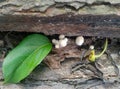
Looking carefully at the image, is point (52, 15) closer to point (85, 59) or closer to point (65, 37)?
point (65, 37)

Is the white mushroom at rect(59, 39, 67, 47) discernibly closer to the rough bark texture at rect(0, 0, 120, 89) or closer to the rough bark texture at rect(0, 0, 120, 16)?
the rough bark texture at rect(0, 0, 120, 89)

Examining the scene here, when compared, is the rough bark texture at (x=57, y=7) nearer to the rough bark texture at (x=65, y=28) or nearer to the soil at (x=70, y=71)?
the rough bark texture at (x=65, y=28)

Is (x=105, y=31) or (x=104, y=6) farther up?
(x=104, y=6)

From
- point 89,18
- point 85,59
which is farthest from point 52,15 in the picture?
point 85,59

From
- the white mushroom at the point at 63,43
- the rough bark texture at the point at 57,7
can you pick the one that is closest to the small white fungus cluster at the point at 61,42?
the white mushroom at the point at 63,43

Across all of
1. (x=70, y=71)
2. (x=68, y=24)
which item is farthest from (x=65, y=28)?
(x=70, y=71)

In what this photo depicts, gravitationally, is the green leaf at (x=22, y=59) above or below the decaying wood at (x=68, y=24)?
below

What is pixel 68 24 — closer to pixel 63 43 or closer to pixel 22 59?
pixel 63 43
